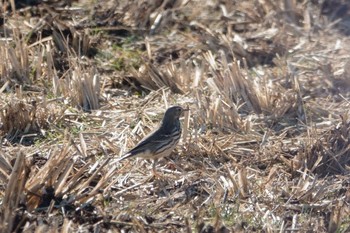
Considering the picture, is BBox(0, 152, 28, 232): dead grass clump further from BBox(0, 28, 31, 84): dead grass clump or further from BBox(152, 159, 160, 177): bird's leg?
BBox(0, 28, 31, 84): dead grass clump

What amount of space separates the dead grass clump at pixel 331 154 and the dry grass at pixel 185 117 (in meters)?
0.01

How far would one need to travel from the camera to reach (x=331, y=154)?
952cm

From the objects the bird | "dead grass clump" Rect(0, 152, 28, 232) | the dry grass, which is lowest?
the dry grass

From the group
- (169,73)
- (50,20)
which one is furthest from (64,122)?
(50,20)

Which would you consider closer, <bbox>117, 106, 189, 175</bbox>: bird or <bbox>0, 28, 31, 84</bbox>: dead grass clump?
<bbox>117, 106, 189, 175</bbox>: bird

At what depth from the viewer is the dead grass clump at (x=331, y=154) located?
31.1 ft

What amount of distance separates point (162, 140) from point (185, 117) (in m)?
0.73

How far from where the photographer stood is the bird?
30.8ft

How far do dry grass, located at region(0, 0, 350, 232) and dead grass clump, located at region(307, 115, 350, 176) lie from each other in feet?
0.05

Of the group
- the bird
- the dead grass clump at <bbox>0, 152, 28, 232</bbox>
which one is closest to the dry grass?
the dead grass clump at <bbox>0, 152, 28, 232</bbox>

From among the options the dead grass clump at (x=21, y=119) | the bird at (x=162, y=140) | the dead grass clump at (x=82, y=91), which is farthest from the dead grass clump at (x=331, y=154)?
the dead grass clump at (x=21, y=119)

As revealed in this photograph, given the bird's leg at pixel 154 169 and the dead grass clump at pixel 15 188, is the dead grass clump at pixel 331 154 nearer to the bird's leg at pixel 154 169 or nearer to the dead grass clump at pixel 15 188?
the bird's leg at pixel 154 169

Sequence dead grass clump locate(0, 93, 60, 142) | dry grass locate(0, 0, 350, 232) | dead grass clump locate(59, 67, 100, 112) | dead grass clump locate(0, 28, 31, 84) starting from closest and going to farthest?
dry grass locate(0, 0, 350, 232) → dead grass clump locate(0, 93, 60, 142) → dead grass clump locate(59, 67, 100, 112) → dead grass clump locate(0, 28, 31, 84)

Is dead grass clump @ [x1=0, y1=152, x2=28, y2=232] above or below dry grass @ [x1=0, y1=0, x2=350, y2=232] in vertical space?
above
